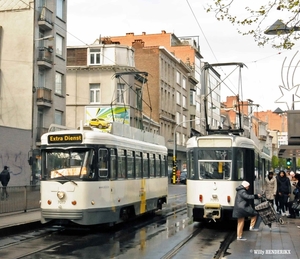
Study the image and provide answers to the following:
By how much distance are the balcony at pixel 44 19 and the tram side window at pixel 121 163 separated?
26.8m

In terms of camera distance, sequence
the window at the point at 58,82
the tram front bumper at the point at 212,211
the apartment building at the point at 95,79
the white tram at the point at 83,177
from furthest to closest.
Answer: the apartment building at the point at 95,79 → the window at the point at 58,82 → the tram front bumper at the point at 212,211 → the white tram at the point at 83,177

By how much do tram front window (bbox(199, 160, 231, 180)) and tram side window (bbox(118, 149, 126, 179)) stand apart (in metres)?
2.40

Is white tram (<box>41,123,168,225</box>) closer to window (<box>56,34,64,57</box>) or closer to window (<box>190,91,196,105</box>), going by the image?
window (<box>56,34,64,57</box>)

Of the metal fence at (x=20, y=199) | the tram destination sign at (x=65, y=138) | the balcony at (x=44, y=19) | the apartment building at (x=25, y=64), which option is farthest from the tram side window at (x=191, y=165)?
the balcony at (x=44, y=19)

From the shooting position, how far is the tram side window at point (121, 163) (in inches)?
697

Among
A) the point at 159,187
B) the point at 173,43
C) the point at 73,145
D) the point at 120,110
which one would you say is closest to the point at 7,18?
the point at 120,110

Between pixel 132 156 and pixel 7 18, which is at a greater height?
pixel 7 18

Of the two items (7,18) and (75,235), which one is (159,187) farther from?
(7,18)

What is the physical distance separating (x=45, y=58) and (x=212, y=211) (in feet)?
93.9

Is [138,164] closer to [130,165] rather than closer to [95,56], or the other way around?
A: [130,165]

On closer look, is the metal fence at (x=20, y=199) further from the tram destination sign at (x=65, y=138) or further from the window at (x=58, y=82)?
the window at (x=58, y=82)

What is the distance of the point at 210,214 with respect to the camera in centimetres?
1744

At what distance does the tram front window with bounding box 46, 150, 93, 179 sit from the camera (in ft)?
52.6

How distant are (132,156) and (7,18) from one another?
1078 inches
